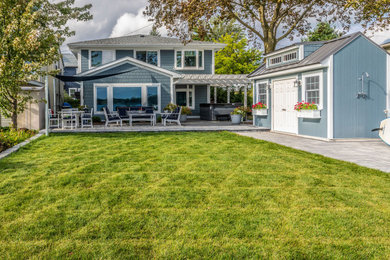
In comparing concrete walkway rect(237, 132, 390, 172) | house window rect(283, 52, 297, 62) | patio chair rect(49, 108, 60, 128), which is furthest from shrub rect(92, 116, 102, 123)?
concrete walkway rect(237, 132, 390, 172)

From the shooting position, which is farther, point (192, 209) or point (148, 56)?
point (148, 56)

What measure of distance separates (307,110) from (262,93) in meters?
3.64

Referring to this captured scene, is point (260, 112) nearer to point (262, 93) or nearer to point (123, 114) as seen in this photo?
point (262, 93)

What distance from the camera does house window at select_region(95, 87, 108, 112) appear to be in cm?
1616

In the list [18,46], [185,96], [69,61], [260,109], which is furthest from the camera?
[69,61]

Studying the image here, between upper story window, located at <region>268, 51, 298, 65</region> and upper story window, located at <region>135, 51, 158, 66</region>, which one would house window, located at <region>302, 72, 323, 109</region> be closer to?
upper story window, located at <region>268, 51, 298, 65</region>

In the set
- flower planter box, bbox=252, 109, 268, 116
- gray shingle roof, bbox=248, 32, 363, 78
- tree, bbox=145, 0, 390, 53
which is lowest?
flower planter box, bbox=252, 109, 268, 116

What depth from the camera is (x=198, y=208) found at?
134 inches

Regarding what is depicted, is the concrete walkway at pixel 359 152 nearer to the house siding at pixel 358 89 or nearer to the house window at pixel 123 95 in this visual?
the house siding at pixel 358 89

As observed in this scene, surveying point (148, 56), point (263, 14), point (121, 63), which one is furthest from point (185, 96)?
point (263, 14)

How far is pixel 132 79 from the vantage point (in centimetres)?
1614

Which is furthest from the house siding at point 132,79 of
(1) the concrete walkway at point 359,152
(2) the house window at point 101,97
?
(1) the concrete walkway at point 359,152

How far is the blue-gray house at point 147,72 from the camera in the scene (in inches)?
632

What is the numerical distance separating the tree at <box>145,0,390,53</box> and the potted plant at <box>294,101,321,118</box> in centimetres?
763
